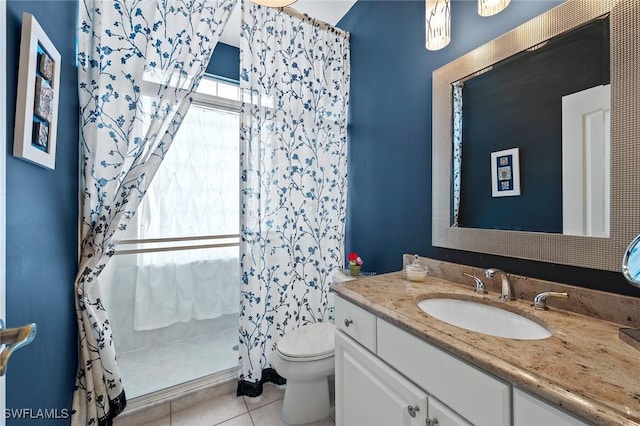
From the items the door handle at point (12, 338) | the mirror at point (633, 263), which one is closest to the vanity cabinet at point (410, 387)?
the mirror at point (633, 263)

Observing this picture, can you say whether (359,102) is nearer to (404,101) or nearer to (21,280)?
(404,101)

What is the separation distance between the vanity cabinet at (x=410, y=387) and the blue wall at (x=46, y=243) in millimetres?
1045

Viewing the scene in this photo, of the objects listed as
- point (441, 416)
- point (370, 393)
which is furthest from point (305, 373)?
point (441, 416)

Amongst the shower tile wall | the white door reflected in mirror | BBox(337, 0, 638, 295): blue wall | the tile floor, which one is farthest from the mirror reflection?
the shower tile wall

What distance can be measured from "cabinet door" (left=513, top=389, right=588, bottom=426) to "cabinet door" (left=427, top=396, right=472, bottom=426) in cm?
15

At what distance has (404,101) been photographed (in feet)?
5.21

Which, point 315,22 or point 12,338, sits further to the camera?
point 315,22

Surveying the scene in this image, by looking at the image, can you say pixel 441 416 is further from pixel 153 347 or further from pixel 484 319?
pixel 153 347

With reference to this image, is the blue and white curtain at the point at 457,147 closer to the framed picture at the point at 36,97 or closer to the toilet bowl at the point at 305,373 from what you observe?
the toilet bowl at the point at 305,373

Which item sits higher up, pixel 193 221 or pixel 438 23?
pixel 438 23

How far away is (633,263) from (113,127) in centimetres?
208

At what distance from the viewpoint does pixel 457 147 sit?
1.28 m

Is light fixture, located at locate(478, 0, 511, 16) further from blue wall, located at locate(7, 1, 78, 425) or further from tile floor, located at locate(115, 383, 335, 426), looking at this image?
tile floor, located at locate(115, 383, 335, 426)

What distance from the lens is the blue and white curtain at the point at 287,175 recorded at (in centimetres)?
171
